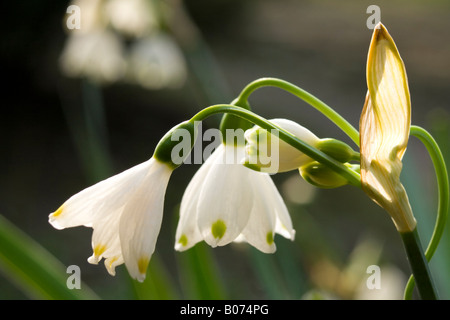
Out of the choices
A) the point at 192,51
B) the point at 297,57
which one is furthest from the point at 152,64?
the point at 297,57

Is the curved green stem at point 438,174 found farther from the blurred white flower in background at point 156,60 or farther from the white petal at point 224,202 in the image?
the blurred white flower in background at point 156,60

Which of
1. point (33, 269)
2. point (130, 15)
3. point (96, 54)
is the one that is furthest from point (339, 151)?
point (96, 54)

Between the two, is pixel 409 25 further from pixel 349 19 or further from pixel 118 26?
pixel 118 26

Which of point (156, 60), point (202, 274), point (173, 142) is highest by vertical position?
point (156, 60)

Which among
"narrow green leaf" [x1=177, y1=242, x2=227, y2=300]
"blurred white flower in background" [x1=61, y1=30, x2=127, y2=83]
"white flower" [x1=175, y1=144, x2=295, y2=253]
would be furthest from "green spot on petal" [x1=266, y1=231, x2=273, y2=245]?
"blurred white flower in background" [x1=61, y1=30, x2=127, y2=83]

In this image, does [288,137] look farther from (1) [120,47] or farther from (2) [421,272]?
(1) [120,47]
